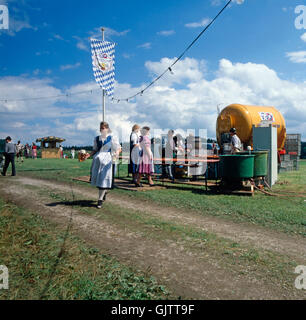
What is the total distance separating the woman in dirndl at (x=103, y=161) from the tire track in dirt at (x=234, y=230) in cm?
83

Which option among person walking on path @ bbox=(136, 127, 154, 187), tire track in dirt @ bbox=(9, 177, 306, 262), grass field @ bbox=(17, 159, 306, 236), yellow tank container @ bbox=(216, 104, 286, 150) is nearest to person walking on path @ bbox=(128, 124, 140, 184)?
person walking on path @ bbox=(136, 127, 154, 187)

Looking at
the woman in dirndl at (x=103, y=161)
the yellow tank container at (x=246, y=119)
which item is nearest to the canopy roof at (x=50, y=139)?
the yellow tank container at (x=246, y=119)

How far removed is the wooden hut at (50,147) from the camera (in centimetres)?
4409

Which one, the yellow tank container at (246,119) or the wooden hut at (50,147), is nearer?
the yellow tank container at (246,119)

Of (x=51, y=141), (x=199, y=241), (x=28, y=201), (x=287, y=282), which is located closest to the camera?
(x=287, y=282)

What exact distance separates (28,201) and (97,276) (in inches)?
217

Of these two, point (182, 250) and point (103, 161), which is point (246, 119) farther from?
point (182, 250)

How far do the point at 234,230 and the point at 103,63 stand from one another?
1291cm

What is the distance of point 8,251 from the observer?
4.05 m

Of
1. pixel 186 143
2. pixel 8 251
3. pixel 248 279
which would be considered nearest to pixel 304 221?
pixel 248 279

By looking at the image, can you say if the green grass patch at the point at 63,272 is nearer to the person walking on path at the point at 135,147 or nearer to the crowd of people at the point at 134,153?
the crowd of people at the point at 134,153

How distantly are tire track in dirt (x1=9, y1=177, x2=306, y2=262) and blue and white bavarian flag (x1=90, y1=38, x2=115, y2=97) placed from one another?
9802 mm

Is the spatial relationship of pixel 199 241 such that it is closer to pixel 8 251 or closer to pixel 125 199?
pixel 8 251

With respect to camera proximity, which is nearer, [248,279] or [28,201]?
[248,279]
